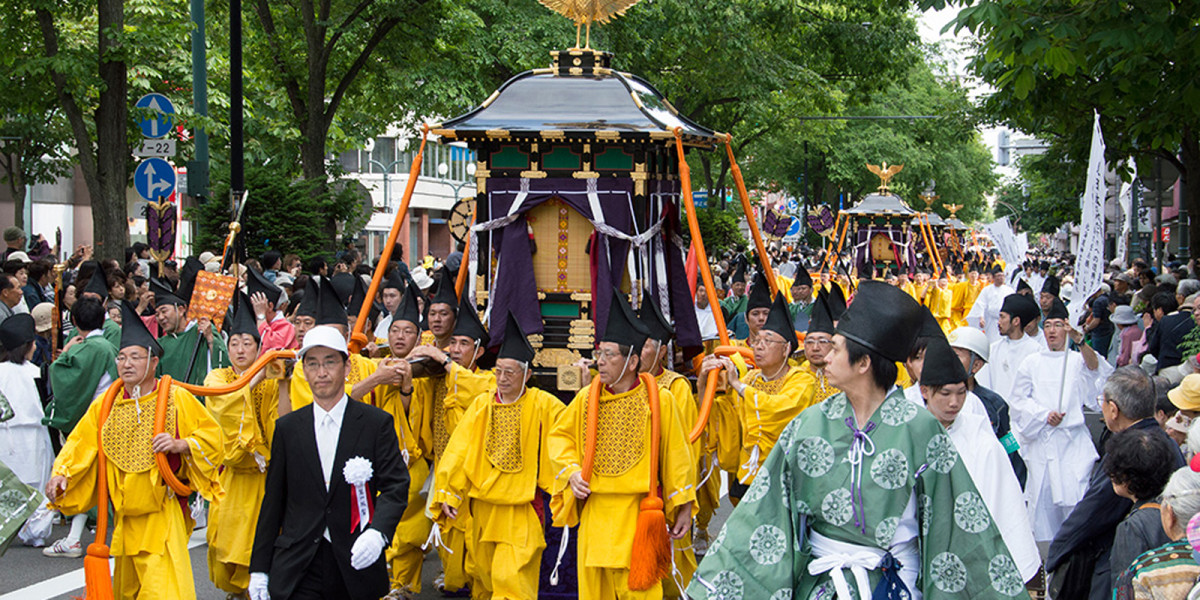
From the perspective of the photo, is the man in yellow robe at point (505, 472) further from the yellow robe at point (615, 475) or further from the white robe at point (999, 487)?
the white robe at point (999, 487)

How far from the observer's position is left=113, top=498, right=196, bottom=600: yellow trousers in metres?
6.97

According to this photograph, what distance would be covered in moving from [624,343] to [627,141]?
8.22 feet

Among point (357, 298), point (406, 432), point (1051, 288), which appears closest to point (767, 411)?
point (406, 432)

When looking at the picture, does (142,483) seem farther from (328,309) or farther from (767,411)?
(767,411)

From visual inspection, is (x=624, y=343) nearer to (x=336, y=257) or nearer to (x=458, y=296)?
(x=458, y=296)

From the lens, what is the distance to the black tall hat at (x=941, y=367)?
587cm

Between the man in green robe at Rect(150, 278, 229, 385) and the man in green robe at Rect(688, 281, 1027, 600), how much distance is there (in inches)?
281

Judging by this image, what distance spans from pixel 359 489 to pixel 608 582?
→ 1.93m

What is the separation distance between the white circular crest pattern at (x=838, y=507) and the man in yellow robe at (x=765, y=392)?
3.23 metres

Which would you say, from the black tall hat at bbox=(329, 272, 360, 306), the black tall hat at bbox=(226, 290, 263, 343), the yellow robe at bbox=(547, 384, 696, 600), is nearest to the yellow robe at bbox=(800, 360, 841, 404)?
the yellow robe at bbox=(547, 384, 696, 600)

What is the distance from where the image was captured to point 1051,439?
360 inches

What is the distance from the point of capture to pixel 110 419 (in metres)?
7.07

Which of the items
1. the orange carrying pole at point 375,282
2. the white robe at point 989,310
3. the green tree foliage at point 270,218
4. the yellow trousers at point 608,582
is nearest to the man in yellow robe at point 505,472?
the yellow trousers at point 608,582

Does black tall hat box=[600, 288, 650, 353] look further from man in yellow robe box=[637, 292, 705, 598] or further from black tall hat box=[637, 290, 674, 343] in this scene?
black tall hat box=[637, 290, 674, 343]
